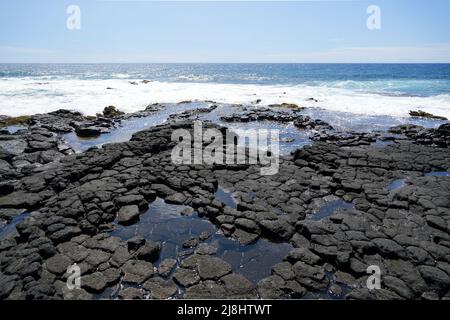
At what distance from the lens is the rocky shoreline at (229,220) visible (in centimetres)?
607

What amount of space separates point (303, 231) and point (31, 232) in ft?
23.8

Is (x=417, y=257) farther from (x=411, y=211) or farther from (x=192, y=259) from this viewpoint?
(x=192, y=259)

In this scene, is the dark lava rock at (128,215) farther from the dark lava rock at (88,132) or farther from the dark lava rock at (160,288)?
the dark lava rock at (88,132)

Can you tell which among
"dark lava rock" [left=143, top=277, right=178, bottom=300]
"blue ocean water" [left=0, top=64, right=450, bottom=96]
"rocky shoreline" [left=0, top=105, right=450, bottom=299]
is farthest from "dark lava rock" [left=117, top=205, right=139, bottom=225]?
"blue ocean water" [left=0, top=64, right=450, bottom=96]

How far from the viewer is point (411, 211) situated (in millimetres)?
8867

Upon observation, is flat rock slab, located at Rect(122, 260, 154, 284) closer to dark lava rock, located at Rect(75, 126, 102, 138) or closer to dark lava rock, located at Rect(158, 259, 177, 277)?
dark lava rock, located at Rect(158, 259, 177, 277)

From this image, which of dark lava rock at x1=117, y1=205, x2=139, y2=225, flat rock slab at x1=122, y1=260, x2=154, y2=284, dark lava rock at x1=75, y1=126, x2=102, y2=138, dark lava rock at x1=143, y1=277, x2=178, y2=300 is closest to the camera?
dark lava rock at x1=143, y1=277, x2=178, y2=300

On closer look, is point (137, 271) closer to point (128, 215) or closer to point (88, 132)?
point (128, 215)

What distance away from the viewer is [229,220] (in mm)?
8297

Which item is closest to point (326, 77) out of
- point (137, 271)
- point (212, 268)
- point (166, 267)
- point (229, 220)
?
point (229, 220)

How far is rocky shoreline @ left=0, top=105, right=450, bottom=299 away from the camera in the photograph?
6.07 metres

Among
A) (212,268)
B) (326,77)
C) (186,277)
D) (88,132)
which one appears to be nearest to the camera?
(186,277)

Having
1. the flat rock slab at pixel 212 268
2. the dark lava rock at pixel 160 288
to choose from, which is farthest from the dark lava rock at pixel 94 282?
the flat rock slab at pixel 212 268

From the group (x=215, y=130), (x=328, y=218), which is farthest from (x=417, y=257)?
(x=215, y=130)
